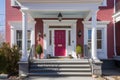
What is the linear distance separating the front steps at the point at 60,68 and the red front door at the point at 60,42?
4.02 m

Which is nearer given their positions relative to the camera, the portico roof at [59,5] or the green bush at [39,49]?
the portico roof at [59,5]

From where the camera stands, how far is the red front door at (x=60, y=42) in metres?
20.6

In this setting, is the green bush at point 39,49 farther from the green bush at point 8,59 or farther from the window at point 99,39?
the window at point 99,39

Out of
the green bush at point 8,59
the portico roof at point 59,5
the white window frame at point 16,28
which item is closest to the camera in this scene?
the green bush at point 8,59

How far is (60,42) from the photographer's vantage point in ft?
67.9

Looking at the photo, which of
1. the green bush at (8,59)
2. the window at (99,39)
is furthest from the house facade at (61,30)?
the green bush at (8,59)

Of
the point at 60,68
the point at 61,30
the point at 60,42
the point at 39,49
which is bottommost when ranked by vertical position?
the point at 60,68

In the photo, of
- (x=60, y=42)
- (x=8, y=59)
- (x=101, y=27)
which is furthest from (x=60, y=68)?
(x=101, y=27)

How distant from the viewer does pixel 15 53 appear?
52.3 feet

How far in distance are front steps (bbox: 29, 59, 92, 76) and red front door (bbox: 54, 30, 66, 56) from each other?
13.2 ft

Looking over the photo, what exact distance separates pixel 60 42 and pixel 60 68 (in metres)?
4.98

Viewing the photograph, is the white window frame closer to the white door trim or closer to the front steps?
the white door trim

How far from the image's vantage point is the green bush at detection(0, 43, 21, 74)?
1512cm

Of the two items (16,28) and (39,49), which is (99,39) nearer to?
(39,49)
